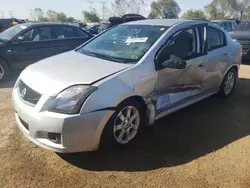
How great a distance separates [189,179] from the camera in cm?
289

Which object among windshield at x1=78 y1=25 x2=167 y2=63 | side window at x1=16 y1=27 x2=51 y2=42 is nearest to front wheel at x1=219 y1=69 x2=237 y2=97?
windshield at x1=78 y1=25 x2=167 y2=63

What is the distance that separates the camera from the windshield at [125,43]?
11.9ft

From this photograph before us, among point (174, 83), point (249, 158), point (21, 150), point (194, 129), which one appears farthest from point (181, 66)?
point (21, 150)

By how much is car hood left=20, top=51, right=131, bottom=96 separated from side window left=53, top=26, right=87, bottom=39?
158 inches

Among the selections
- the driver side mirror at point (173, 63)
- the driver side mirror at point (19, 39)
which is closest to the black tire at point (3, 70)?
the driver side mirror at point (19, 39)

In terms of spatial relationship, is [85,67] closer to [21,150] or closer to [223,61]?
[21,150]

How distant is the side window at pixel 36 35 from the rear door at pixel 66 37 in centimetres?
20

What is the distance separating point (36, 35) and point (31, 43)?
0.95 feet

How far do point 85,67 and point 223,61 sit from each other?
2.84 metres

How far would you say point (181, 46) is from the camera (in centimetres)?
402

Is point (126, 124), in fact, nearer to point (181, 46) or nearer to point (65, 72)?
point (65, 72)

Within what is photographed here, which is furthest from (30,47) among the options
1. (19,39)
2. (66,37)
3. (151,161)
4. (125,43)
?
(151,161)

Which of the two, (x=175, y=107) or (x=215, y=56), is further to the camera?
(x=215, y=56)

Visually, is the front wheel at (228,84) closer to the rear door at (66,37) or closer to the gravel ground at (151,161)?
the gravel ground at (151,161)
